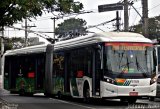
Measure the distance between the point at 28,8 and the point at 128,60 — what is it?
5.84 metres

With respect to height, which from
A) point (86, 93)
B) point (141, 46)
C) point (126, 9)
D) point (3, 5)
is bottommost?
point (86, 93)

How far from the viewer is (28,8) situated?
16.4m

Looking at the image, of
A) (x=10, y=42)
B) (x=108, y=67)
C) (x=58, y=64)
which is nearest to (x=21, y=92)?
(x=10, y=42)

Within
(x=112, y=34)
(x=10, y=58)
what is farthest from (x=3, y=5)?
(x=10, y=58)

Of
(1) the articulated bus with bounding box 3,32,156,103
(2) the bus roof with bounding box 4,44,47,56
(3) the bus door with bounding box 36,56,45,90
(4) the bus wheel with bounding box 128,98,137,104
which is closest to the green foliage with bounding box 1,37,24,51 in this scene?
(2) the bus roof with bounding box 4,44,47,56

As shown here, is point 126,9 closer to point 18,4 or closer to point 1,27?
point 1,27

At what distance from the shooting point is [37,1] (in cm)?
1655

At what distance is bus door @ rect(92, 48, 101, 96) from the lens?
66.5 feet

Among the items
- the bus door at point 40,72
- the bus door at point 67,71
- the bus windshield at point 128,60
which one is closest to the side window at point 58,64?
the bus door at point 67,71

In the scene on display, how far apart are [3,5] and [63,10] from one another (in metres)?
2.74

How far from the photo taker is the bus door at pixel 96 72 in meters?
20.3

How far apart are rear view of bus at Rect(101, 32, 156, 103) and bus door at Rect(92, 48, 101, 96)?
35 cm

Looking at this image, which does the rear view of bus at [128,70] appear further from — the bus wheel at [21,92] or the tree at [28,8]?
the bus wheel at [21,92]

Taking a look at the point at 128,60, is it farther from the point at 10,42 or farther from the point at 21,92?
the point at 21,92
